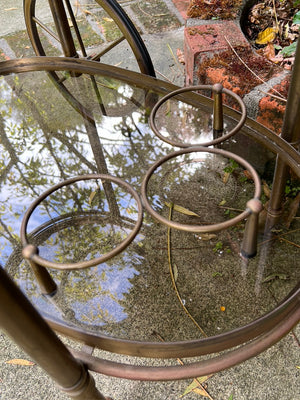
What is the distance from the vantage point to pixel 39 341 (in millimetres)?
669

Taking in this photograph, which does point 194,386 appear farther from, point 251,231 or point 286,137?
point 286,137

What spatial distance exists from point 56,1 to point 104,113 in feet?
1.29

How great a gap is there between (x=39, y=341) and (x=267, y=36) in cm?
156

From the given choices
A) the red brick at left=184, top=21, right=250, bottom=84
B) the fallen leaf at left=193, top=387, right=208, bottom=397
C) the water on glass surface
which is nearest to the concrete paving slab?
the fallen leaf at left=193, top=387, right=208, bottom=397

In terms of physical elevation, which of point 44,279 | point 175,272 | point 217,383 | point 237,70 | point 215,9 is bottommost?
point 217,383

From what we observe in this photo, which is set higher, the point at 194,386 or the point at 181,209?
the point at 181,209

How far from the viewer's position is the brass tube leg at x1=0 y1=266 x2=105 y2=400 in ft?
1.91

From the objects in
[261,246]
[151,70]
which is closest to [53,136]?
[151,70]

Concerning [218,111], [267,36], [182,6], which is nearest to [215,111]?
[218,111]

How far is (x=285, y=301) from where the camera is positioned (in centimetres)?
87

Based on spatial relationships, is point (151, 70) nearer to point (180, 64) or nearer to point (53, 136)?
point (53, 136)

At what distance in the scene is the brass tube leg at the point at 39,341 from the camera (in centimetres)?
58

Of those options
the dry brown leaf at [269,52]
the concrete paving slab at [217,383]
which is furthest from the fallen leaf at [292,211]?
the dry brown leaf at [269,52]

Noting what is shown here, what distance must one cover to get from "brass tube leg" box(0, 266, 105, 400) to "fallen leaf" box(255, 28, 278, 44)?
1480mm
